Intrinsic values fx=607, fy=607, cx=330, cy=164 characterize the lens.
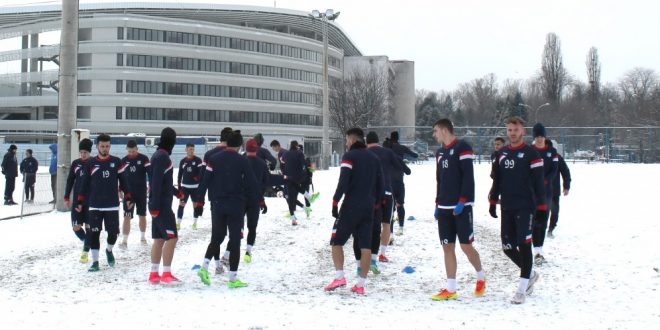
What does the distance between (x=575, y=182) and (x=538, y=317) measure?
64.6 feet

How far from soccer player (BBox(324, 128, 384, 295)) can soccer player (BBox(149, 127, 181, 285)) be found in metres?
2.11

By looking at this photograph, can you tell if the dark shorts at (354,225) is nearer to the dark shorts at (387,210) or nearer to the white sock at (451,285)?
the white sock at (451,285)

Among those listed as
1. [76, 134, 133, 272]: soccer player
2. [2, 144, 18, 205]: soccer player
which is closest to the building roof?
[2, 144, 18, 205]: soccer player

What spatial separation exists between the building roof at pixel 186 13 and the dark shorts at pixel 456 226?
234 ft

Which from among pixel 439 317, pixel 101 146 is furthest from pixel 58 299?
pixel 439 317

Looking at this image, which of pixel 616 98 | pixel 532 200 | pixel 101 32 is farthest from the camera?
pixel 616 98

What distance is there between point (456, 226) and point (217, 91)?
A: 70692 mm

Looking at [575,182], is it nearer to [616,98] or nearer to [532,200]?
[532,200]

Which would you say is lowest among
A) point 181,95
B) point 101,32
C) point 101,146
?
point 101,146

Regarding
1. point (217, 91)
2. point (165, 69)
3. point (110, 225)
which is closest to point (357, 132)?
point (110, 225)

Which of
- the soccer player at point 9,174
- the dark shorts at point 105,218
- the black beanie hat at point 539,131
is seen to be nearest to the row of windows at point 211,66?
the soccer player at point 9,174

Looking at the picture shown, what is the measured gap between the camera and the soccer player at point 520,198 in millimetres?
6918

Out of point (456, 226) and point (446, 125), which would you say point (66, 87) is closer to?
point (446, 125)

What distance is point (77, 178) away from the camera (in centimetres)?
984
